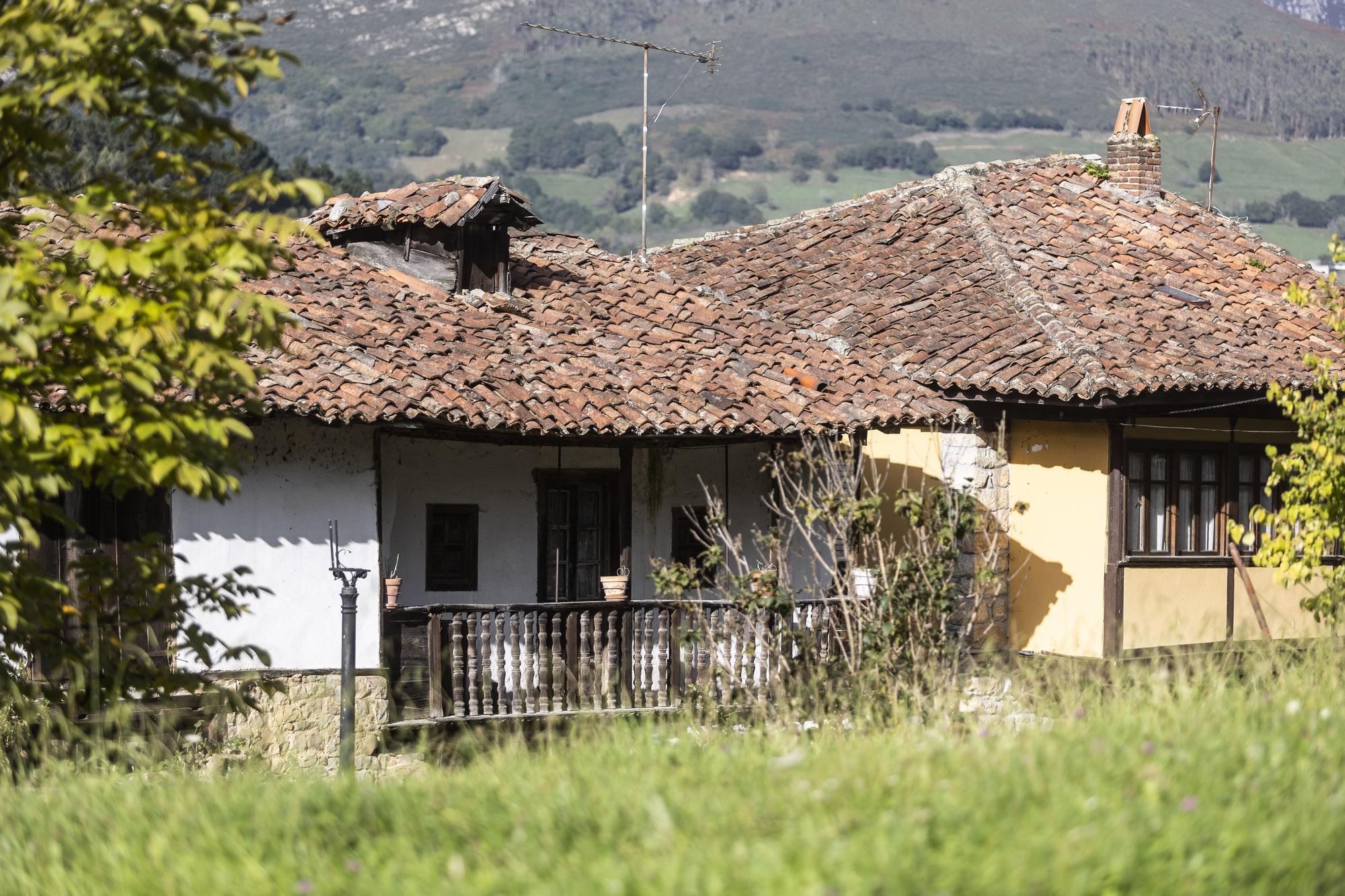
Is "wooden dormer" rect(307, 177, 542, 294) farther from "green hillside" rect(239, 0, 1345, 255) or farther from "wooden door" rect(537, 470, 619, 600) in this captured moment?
"green hillside" rect(239, 0, 1345, 255)

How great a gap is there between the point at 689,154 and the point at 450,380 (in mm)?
106735

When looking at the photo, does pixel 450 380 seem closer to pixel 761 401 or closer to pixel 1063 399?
pixel 761 401

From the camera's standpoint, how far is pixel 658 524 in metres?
13.7

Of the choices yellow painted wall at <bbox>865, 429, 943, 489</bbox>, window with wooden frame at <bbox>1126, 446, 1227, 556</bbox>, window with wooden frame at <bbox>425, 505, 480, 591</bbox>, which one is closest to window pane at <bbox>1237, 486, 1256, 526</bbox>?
window with wooden frame at <bbox>1126, 446, 1227, 556</bbox>

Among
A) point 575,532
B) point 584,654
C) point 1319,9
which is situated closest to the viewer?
point 584,654

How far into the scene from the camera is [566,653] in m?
11.9

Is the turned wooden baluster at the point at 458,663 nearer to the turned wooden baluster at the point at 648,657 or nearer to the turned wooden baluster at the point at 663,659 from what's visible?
the turned wooden baluster at the point at 648,657

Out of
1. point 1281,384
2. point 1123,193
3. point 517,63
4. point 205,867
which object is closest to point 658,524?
point 1281,384

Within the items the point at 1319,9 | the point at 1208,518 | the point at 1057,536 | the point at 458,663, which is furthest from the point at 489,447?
the point at 1319,9

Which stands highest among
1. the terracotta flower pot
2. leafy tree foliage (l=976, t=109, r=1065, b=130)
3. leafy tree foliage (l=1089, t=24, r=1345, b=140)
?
leafy tree foliage (l=1089, t=24, r=1345, b=140)

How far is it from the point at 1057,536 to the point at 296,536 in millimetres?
6708

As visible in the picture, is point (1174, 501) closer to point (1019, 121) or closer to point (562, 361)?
point (562, 361)

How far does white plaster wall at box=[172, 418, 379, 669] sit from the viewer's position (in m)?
11.0

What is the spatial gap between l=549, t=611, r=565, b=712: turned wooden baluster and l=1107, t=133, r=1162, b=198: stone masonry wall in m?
9.52
